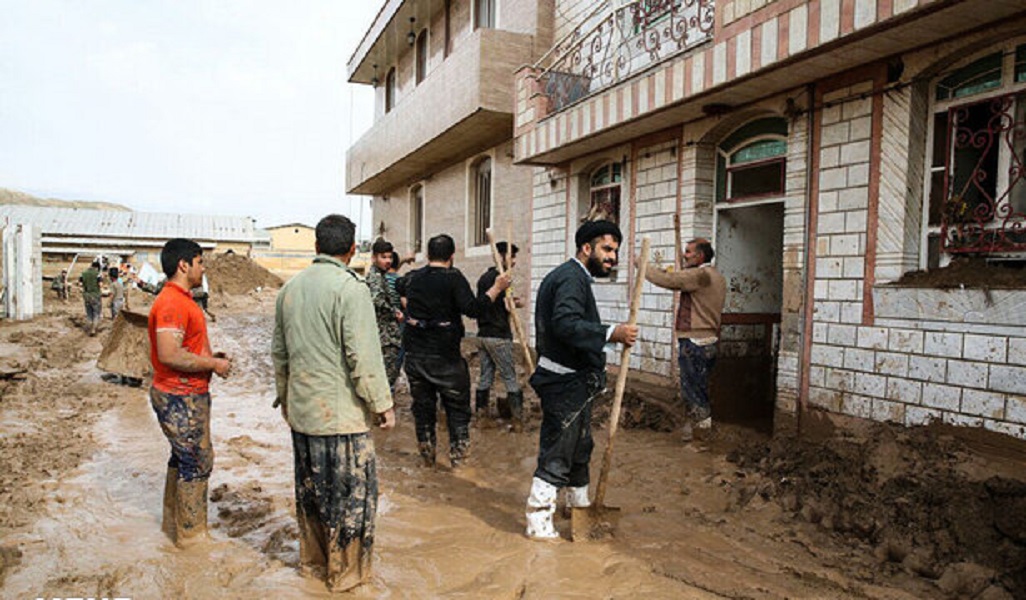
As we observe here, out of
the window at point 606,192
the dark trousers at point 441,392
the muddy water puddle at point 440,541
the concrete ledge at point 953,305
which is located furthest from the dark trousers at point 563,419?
the window at point 606,192

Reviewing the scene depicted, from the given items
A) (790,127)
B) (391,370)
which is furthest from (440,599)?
(790,127)

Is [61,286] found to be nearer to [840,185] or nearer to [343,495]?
[343,495]

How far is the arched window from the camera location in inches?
267

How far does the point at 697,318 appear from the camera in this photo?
19.3ft

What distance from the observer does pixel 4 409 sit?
7398 mm

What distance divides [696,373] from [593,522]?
2.46 metres

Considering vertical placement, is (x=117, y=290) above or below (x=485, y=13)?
below

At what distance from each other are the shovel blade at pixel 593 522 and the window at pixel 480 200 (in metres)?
9.83

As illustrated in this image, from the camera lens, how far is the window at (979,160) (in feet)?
15.5

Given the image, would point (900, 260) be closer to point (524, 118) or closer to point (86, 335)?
point (524, 118)

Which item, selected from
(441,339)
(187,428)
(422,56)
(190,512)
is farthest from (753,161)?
(422,56)

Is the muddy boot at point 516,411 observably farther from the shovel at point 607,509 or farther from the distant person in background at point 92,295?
the distant person in background at point 92,295

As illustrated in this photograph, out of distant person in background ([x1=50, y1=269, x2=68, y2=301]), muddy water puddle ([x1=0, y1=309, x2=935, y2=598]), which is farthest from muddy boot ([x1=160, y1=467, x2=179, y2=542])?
distant person in background ([x1=50, y1=269, x2=68, y2=301])

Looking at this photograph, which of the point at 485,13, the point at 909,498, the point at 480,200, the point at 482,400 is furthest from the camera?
the point at 480,200
